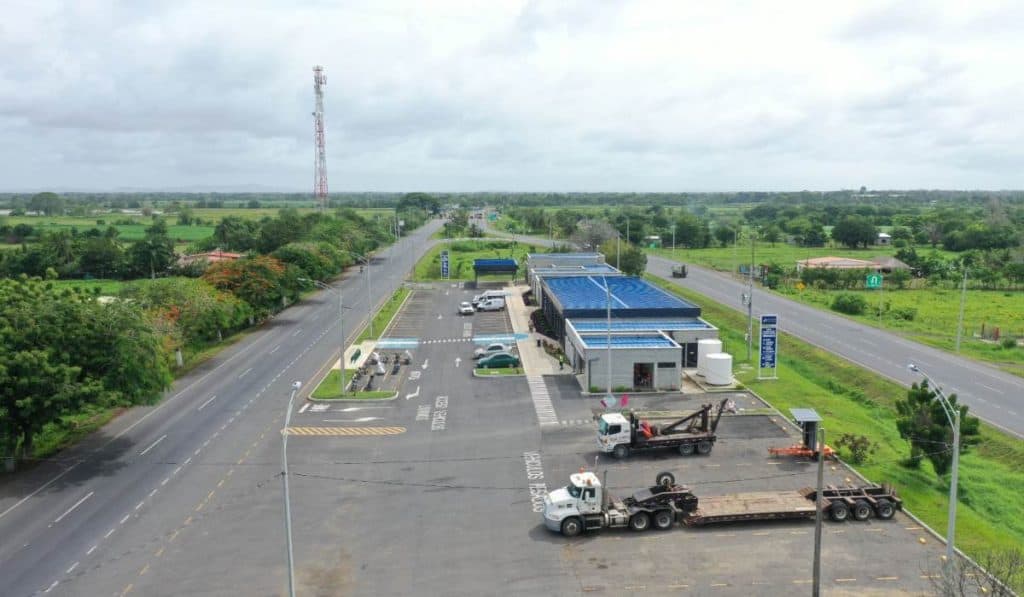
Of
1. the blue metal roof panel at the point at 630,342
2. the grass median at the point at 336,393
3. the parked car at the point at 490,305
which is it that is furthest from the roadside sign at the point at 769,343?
the parked car at the point at 490,305

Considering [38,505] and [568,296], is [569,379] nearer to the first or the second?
[568,296]

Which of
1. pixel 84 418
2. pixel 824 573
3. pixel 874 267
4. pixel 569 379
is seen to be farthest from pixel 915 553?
pixel 874 267

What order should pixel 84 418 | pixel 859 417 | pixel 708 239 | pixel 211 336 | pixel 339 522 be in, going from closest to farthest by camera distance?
pixel 339 522 < pixel 84 418 < pixel 859 417 < pixel 211 336 < pixel 708 239

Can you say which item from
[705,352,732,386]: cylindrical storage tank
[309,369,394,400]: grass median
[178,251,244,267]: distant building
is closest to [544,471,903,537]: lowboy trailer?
[705,352,732,386]: cylindrical storage tank

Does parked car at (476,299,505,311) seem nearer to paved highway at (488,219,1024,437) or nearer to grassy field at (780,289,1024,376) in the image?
paved highway at (488,219,1024,437)

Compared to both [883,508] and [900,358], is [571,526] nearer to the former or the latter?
[883,508]

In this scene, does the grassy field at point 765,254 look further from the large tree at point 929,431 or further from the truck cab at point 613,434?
the truck cab at point 613,434
